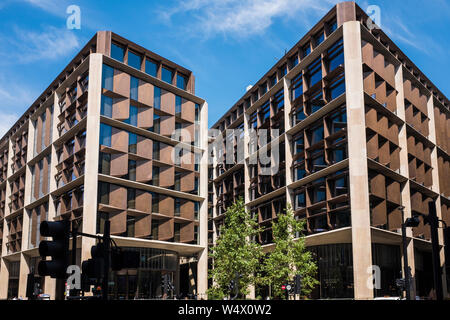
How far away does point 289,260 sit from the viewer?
51.7m

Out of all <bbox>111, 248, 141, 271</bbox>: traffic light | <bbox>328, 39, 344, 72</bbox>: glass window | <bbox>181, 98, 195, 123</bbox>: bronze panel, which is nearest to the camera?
<bbox>111, 248, 141, 271</bbox>: traffic light

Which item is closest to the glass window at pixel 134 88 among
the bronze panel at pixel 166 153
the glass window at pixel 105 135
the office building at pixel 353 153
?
the glass window at pixel 105 135

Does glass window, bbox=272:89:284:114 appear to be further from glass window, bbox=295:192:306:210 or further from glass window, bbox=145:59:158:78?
glass window, bbox=145:59:158:78

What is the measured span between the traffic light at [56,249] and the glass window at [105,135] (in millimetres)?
50239

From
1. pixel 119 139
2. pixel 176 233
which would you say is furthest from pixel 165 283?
pixel 119 139

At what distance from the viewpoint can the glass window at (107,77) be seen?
58.0 m

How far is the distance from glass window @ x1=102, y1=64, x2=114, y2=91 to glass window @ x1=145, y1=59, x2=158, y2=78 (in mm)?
5609

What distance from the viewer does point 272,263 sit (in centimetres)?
5306

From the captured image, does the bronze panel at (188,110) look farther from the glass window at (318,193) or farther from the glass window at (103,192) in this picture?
the glass window at (318,193)

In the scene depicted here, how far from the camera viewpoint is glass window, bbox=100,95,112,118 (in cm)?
5741

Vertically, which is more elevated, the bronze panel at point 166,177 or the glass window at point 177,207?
the bronze panel at point 166,177

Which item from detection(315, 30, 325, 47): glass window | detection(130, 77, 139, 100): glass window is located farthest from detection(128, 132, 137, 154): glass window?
detection(315, 30, 325, 47): glass window

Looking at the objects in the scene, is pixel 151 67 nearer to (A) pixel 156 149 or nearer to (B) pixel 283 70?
(A) pixel 156 149
